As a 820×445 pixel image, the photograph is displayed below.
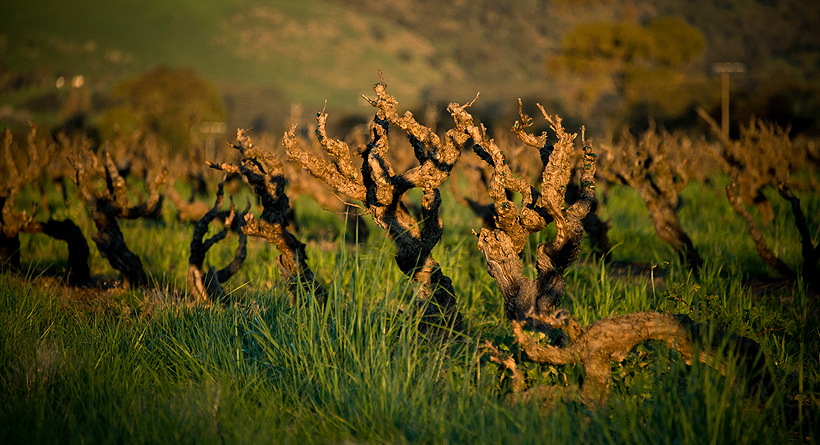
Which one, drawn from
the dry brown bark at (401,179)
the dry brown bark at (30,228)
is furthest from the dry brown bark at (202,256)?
the dry brown bark at (401,179)

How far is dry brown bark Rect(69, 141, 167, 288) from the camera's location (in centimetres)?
646

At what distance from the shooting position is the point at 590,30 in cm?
6462

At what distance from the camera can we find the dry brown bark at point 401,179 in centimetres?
420

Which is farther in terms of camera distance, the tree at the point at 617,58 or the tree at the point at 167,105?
the tree at the point at 617,58

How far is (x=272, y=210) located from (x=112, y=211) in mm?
2791

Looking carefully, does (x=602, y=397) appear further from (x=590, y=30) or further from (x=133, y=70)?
(x=133, y=70)

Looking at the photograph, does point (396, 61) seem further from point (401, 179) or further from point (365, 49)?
point (401, 179)

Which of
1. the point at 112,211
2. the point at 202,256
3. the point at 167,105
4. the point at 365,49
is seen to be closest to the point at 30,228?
the point at 112,211

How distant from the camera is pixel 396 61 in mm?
132250

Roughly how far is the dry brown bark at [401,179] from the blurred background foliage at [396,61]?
277 cm

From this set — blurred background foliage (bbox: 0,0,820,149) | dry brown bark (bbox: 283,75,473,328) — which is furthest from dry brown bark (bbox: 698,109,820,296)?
dry brown bark (bbox: 283,75,473,328)

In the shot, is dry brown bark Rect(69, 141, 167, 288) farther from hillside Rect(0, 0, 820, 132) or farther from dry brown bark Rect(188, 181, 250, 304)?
hillside Rect(0, 0, 820, 132)

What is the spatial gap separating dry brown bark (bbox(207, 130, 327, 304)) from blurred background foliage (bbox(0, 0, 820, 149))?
1.95 m

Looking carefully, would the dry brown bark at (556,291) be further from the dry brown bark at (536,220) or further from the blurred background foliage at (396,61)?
the blurred background foliage at (396,61)
